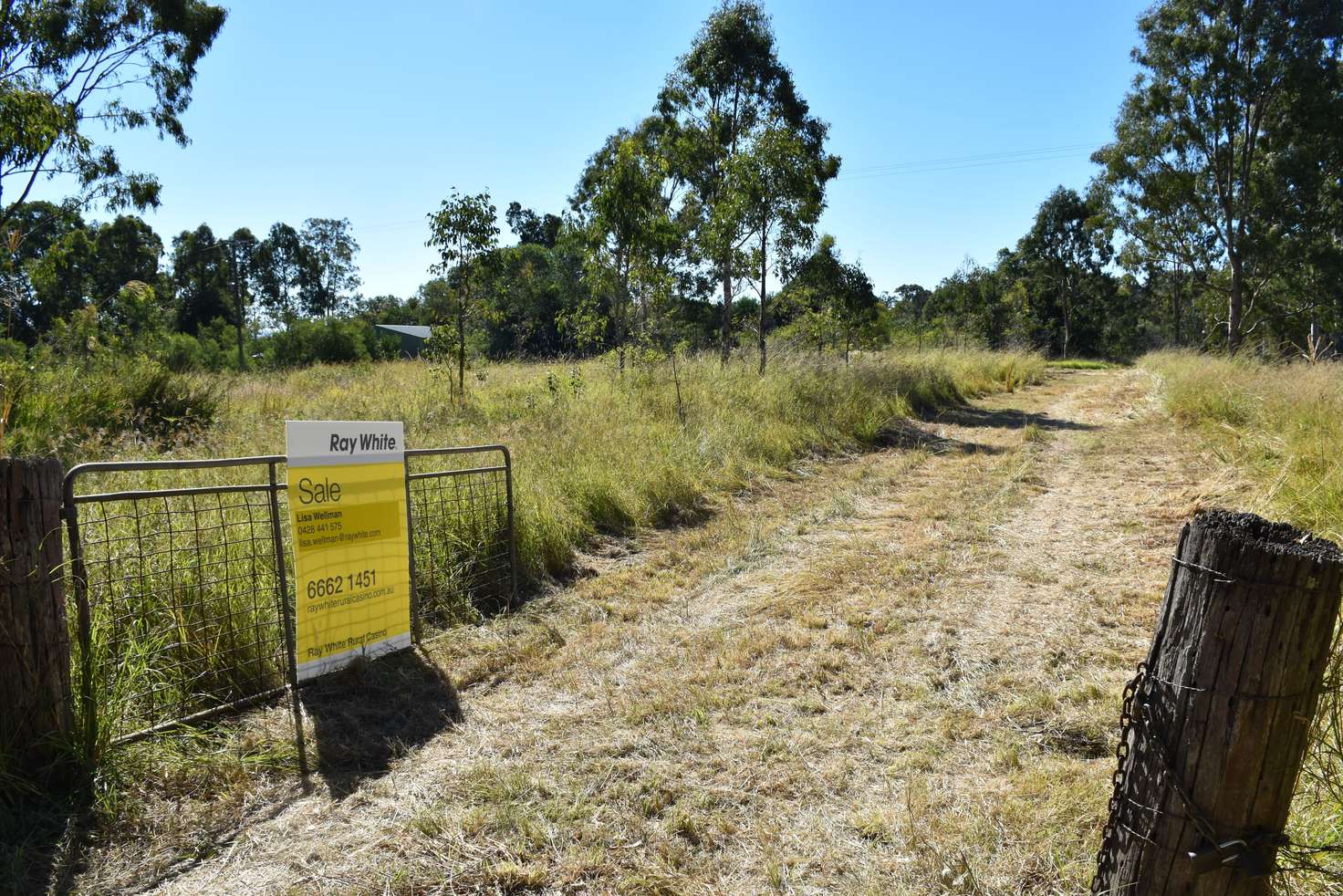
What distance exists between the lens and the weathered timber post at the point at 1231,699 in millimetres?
1667

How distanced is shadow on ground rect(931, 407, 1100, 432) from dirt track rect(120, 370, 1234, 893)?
711 centimetres

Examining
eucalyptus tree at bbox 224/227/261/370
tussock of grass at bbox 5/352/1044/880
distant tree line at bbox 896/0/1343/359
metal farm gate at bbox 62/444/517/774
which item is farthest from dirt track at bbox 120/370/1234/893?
eucalyptus tree at bbox 224/227/261/370

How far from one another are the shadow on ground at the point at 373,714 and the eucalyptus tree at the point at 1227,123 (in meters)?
29.1

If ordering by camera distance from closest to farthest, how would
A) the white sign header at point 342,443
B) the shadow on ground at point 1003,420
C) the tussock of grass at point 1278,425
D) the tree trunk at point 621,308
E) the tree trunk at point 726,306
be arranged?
the white sign header at point 342,443, the tussock of grass at point 1278,425, the shadow on ground at point 1003,420, the tree trunk at point 621,308, the tree trunk at point 726,306

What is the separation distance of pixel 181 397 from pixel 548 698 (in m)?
8.91

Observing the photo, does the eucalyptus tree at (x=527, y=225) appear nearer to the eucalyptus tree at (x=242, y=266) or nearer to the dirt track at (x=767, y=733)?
the eucalyptus tree at (x=242, y=266)

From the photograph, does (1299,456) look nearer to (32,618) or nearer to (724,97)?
(32,618)

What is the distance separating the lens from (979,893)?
2354 millimetres

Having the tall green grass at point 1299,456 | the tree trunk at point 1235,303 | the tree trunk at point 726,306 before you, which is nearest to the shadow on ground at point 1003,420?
the tall green grass at point 1299,456

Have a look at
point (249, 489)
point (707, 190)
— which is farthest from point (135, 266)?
point (249, 489)

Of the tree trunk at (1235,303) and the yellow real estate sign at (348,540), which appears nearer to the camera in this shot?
the yellow real estate sign at (348,540)

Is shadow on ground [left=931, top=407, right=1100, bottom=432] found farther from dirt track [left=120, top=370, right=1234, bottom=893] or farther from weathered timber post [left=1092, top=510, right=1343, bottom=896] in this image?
weathered timber post [left=1092, top=510, right=1343, bottom=896]

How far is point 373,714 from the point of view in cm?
377

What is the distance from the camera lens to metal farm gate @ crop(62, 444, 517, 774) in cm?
316
